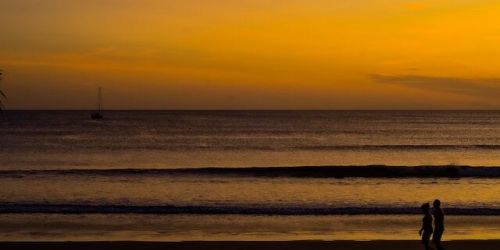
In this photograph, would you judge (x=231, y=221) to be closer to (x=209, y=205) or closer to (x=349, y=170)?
(x=209, y=205)

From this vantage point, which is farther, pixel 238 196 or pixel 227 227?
pixel 238 196

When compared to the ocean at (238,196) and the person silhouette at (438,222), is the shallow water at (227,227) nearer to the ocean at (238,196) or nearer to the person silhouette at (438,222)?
the ocean at (238,196)

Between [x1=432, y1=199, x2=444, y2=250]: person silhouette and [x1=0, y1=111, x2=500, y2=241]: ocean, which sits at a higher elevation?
[x1=432, y1=199, x2=444, y2=250]: person silhouette

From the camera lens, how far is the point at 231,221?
21.4 metres
